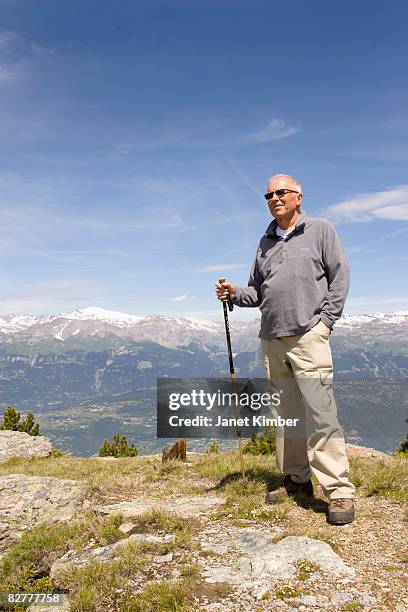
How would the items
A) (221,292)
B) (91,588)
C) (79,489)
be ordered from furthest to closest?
(79,489)
(221,292)
(91,588)

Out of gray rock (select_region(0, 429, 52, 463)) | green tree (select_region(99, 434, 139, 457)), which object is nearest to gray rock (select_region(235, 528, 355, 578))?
gray rock (select_region(0, 429, 52, 463))

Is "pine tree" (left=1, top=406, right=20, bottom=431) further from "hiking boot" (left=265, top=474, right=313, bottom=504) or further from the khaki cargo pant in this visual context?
the khaki cargo pant

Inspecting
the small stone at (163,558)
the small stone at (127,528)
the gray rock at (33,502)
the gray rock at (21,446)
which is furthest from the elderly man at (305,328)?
the gray rock at (21,446)

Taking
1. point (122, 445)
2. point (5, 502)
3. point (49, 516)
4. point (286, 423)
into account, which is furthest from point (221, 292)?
point (122, 445)

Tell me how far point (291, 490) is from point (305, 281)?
3.72 m

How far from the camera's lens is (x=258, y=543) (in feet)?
19.5

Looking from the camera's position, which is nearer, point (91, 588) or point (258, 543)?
point (91, 588)

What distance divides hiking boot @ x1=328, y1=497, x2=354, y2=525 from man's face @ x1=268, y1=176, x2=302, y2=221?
14.4 feet

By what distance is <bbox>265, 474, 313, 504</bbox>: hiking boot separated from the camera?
7400 millimetres

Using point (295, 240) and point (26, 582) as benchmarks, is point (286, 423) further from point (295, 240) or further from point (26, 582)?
point (26, 582)

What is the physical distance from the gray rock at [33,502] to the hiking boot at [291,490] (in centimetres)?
364

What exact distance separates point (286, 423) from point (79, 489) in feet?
15.5

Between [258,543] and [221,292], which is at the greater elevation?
[221,292]

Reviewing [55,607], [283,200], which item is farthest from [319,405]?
[55,607]
